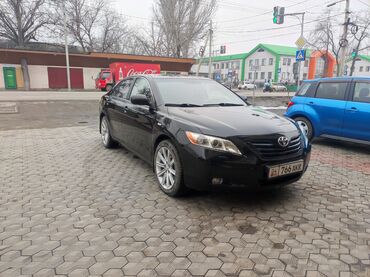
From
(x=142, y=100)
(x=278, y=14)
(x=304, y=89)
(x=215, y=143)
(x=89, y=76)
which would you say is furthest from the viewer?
(x=89, y=76)

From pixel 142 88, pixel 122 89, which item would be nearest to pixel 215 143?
pixel 142 88

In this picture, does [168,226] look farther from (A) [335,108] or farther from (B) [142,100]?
(A) [335,108]

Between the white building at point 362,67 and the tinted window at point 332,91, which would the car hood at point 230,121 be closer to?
the tinted window at point 332,91

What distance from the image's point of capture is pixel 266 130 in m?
3.42

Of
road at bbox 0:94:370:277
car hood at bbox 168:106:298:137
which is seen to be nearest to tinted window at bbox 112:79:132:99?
road at bbox 0:94:370:277

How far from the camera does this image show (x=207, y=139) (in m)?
3.30

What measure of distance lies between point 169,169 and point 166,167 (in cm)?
8

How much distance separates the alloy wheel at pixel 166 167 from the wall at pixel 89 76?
3246 cm

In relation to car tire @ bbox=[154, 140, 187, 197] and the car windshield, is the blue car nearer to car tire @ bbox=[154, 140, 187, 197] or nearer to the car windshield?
the car windshield

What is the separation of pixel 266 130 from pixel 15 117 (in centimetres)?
1000

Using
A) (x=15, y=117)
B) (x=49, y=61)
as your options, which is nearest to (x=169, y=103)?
(x=15, y=117)

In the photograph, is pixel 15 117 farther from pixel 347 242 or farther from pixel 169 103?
pixel 347 242

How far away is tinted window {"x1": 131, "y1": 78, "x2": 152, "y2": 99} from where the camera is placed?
14.8 ft

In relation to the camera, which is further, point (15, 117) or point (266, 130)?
point (15, 117)
